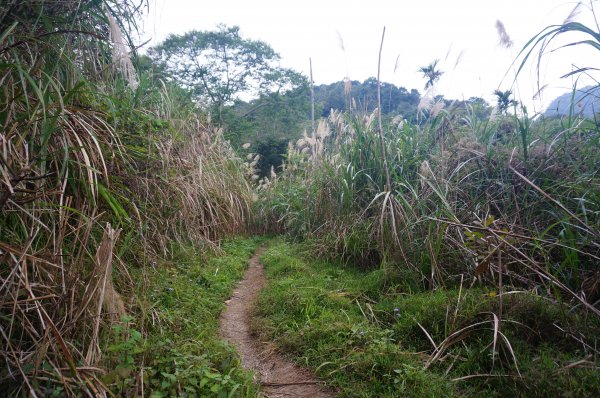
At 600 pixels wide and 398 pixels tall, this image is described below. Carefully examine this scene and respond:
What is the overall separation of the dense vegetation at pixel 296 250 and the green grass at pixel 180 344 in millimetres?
16

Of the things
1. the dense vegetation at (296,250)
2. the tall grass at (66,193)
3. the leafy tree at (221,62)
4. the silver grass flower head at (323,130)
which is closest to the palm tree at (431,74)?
the dense vegetation at (296,250)

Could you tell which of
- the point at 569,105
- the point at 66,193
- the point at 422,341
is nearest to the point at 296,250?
the point at 422,341

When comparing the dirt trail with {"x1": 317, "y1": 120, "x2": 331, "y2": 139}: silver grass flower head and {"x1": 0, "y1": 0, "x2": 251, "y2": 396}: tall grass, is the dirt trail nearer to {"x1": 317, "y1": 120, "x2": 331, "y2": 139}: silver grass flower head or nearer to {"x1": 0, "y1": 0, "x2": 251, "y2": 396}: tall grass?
{"x1": 0, "y1": 0, "x2": 251, "y2": 396}: tall grass

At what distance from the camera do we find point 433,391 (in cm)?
202

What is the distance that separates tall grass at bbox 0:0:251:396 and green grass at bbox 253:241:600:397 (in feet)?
4.33

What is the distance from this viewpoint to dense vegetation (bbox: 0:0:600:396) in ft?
6.33

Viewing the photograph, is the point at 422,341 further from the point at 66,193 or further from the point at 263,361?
the point at 66,193

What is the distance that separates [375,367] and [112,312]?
160 centimetres

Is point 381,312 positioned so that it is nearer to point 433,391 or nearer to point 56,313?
point 433,391

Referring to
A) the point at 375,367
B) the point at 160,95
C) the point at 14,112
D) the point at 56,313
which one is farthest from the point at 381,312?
the point at 160,95

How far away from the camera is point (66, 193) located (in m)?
2.44

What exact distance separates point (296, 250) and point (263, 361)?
277cm

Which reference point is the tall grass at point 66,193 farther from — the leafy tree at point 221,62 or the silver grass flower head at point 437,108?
the leafy tree at point 221,62

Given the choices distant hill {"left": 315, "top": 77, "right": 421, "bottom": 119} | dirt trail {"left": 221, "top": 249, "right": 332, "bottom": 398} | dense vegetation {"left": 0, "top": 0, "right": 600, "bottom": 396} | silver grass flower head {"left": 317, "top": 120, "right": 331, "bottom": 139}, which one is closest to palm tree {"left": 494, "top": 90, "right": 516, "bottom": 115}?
dense vegetation {"left": 0, "top": 0, "right": 600, "bottom": 396}
